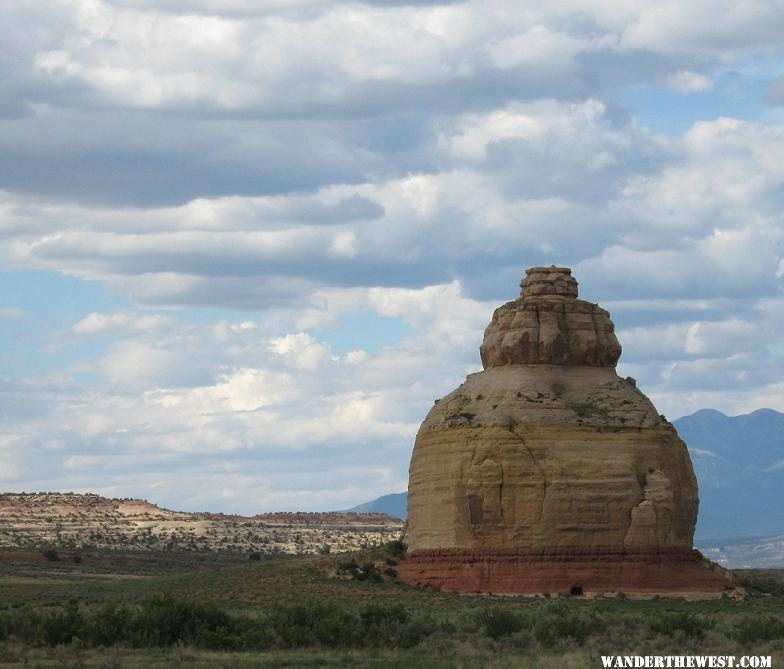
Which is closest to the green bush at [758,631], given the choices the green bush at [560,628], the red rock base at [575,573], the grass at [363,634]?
the grass at [363,634]

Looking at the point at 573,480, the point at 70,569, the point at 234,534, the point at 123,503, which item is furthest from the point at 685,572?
the point at 123,503

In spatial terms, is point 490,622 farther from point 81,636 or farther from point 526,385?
point 526,385

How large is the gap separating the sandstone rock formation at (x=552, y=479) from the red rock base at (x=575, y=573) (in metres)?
0.04

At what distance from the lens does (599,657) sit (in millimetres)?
44344

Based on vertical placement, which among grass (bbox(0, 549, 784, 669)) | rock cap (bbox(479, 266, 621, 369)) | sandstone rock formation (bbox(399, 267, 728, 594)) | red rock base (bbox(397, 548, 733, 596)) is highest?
rock cap (bbox(479, 266, 621, 369))

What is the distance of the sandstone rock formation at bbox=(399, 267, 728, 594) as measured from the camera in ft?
222

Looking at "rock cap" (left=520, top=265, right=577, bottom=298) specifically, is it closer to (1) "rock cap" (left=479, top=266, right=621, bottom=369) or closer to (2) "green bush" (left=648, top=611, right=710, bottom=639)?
(1) "rock cap" (left=479, top=266, right=621, bottom=369)

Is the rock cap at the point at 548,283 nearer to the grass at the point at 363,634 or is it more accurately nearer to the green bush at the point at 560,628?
the grass at the point at 363,634

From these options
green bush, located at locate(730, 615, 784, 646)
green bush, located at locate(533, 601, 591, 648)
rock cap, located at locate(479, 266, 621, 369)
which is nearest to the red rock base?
rock cap, located at locate(479, 266, 621, 369)

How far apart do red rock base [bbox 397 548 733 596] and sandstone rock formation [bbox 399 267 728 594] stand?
0.04 metres

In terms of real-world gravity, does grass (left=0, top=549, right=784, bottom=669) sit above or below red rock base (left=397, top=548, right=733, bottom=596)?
below

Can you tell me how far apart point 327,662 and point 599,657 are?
6.65 m

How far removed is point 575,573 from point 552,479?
3.59 metres

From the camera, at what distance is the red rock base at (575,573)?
67.4m
